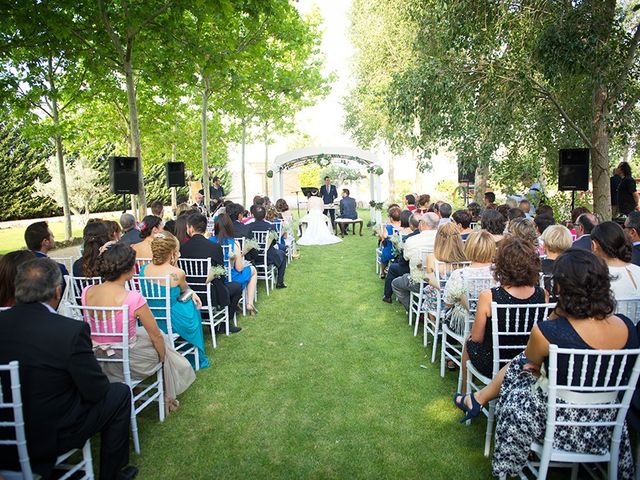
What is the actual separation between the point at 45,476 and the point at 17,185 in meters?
23.2

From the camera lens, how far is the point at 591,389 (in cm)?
192

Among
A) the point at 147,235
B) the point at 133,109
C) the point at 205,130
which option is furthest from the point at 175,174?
the point at 147,235

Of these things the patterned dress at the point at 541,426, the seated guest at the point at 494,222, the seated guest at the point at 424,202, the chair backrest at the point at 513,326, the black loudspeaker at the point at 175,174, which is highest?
the black loudspeaker at the point at 175,174

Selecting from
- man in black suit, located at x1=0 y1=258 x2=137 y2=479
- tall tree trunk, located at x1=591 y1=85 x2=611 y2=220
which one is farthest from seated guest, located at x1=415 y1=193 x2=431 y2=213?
man in black suit, located at x1=0 y1=258 x2=137 y2=479

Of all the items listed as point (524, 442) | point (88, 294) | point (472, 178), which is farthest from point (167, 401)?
point (472, 178)

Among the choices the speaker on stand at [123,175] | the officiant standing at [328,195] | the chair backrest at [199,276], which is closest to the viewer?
the chair backrest at [199,276]

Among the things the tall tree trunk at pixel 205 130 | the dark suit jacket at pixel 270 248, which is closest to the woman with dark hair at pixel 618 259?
the dark suit jacket at pixel 270 248

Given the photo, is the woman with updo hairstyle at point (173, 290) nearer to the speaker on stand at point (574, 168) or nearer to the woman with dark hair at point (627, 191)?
the speaker on stand at point (574, 168)

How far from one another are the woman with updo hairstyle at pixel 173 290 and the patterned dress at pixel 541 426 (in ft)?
8.91

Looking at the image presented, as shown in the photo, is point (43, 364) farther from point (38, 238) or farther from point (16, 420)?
point (38, 238)

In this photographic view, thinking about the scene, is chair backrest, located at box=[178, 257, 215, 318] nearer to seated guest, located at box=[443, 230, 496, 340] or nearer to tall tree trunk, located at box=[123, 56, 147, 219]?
seated guest, located at box=[443, 230, 496, 340]

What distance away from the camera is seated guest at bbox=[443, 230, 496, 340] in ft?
11.1

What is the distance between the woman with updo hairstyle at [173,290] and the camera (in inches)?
146

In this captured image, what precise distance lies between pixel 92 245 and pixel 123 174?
22.7ft
